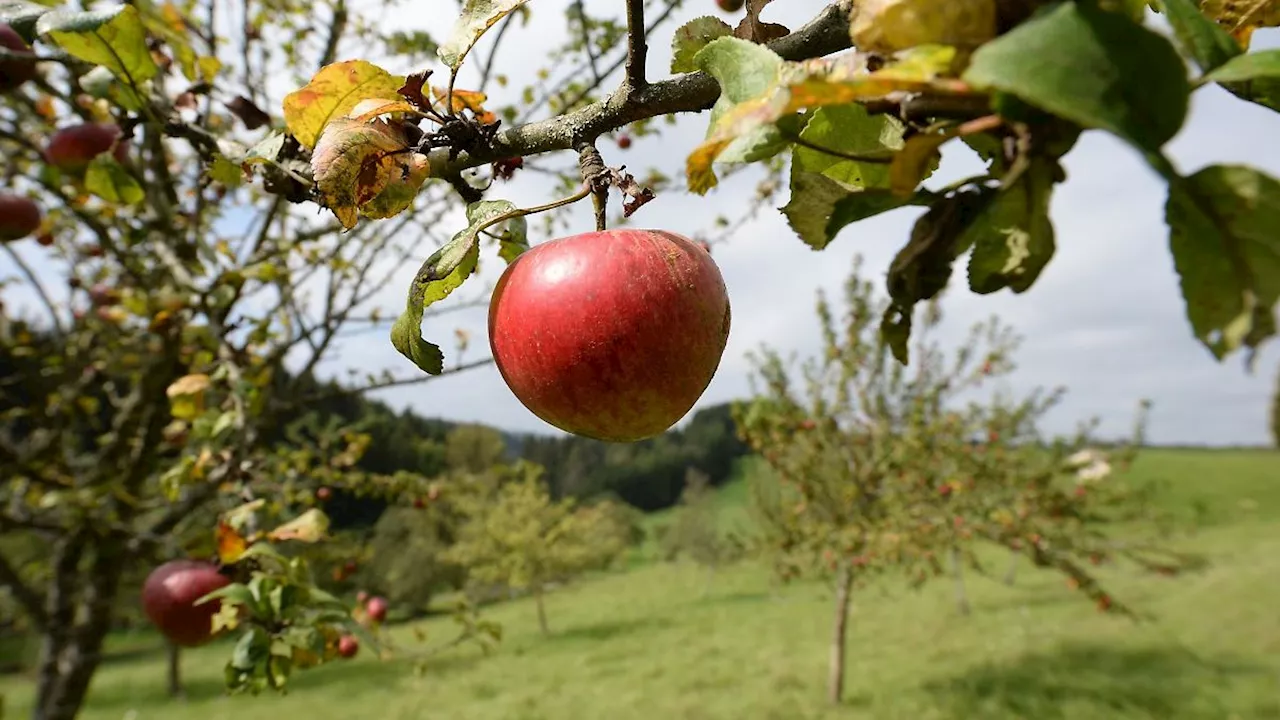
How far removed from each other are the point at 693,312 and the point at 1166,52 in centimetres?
53

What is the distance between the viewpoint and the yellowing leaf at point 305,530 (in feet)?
5.09

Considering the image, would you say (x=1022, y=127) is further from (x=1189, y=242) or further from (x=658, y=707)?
(x=658, y=707)

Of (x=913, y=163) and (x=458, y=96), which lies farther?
(x=458, y=96)

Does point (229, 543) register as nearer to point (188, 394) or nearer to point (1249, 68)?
point (188, 394)

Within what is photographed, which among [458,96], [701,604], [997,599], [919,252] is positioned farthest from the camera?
[701,604]

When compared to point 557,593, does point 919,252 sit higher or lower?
higher

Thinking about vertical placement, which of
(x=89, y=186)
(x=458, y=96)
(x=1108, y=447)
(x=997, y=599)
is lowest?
(x=997, y=599)

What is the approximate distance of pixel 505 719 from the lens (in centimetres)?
1002

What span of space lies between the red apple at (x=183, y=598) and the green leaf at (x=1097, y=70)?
195 cm

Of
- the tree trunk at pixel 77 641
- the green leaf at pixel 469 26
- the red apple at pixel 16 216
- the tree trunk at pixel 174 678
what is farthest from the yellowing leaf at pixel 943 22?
the tree trunk at pixel 174 678

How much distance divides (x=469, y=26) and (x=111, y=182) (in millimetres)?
1478

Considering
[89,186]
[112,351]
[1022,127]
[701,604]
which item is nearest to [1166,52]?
[1022,127]

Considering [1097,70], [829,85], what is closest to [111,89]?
[829,85]

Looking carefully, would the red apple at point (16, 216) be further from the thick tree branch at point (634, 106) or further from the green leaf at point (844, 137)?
the green leaf at point (844, 137)
